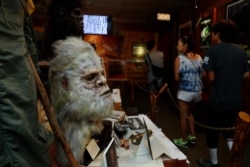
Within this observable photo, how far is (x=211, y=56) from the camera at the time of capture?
8.39 ft

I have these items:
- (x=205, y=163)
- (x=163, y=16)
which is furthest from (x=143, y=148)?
(x=163, y=16)

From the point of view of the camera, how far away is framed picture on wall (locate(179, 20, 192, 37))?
5969mm

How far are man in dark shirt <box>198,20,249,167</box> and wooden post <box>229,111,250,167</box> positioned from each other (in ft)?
2.99

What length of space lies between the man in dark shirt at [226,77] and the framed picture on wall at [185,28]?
3488 mm

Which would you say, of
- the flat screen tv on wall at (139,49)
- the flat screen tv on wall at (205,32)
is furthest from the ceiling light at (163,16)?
the flat screen tv on wall at (139,49)

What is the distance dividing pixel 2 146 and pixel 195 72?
278 centimetres

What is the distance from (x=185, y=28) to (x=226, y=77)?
158 inches

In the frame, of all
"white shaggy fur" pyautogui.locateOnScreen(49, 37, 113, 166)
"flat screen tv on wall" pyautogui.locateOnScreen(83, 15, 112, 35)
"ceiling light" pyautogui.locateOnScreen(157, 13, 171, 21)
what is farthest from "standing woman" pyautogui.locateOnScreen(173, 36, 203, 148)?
"flat screen tv on wall" pyautogui.locateOnScreen(83, 15, 112, 35)

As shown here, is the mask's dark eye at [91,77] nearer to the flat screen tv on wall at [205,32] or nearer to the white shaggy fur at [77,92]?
the white shaggy fur at [77,92]

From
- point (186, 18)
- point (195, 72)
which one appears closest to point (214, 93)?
point (195, 72)

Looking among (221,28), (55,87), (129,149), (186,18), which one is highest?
(186,18)

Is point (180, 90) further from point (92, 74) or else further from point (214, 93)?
point (92, 74)

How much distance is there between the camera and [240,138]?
1.55 m

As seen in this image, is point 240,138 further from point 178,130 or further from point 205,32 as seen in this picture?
point 205,32
